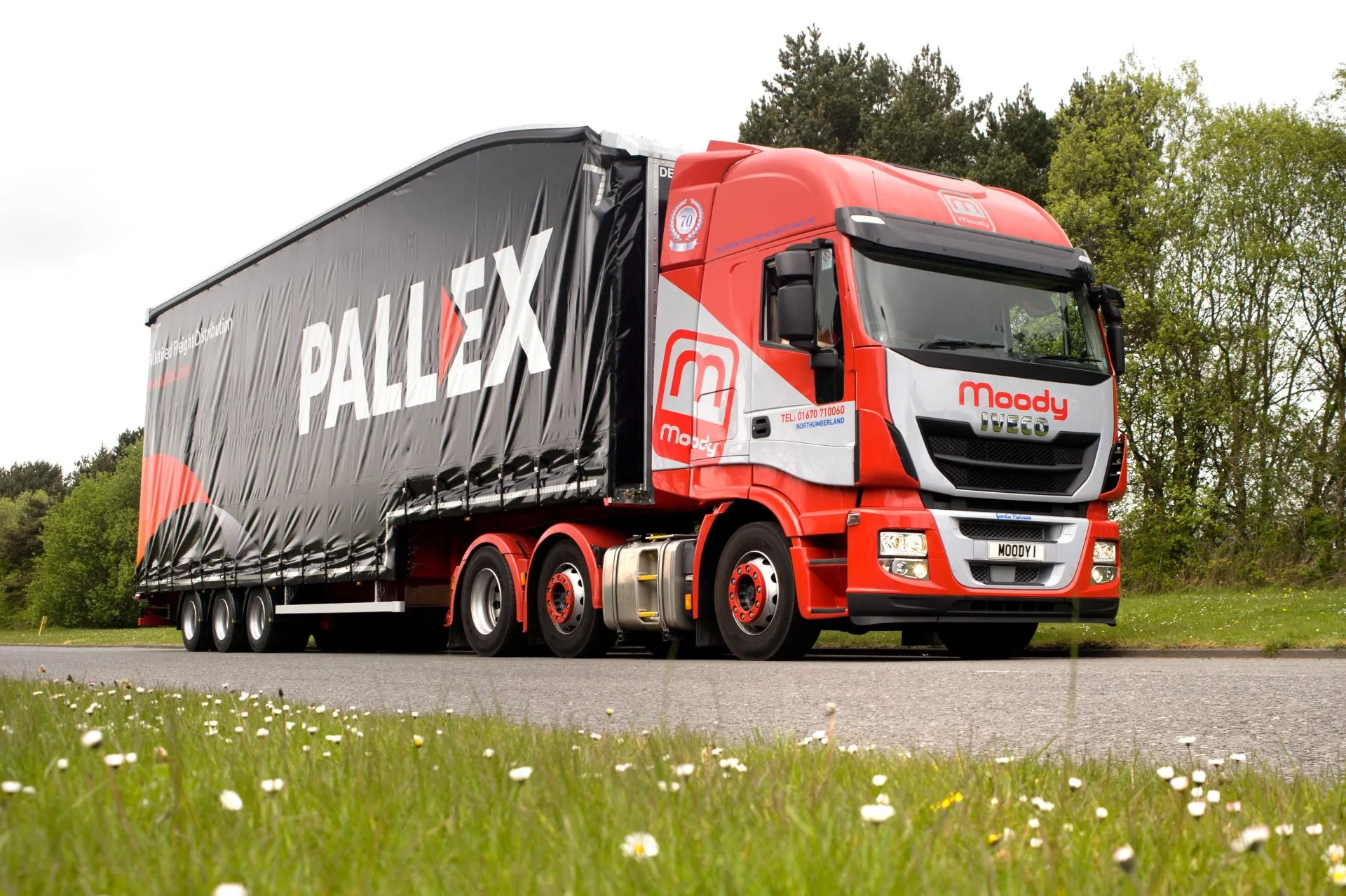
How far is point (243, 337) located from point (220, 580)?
3.24 metres

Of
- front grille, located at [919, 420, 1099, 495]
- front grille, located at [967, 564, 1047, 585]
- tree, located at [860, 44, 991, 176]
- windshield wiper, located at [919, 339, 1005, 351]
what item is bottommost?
front grille, located at [967, 564, 1047, 585]

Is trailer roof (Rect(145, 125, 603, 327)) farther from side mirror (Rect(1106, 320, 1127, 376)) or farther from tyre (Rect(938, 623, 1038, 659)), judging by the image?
tyre (Rect(938, 623, 1038, 659))

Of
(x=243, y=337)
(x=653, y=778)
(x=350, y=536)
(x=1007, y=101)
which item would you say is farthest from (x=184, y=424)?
(x=1007, y=101)

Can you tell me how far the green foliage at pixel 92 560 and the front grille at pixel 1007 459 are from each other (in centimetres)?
6838

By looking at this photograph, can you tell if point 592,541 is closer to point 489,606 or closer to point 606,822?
point 489,606

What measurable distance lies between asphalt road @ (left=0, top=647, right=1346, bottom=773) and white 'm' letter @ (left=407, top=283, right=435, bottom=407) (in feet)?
13.9

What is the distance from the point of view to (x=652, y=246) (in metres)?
11.9

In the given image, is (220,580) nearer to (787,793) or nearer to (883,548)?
(883,548)

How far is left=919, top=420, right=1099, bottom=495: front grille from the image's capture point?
1020 centimetres

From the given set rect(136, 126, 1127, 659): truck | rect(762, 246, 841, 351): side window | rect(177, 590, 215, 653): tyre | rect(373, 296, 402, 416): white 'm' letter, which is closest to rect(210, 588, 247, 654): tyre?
rect(177, 590, 215, 653): tyre

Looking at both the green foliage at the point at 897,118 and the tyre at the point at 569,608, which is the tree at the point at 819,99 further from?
the tyre at the point at 569,608

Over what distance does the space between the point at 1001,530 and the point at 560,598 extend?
4228mm

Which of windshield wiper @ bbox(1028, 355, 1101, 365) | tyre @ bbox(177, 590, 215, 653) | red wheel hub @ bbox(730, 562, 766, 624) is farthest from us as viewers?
tyre @ bbox(177, 590, 215, 653)

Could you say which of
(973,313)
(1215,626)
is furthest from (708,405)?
(1215,626)
